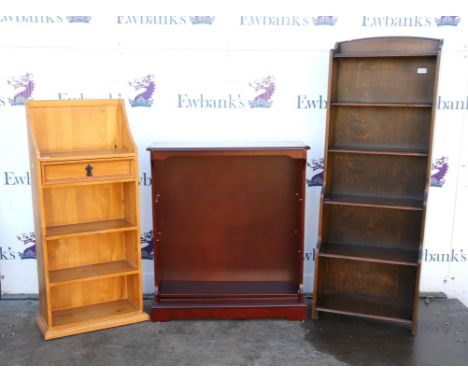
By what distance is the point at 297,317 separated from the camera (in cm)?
339

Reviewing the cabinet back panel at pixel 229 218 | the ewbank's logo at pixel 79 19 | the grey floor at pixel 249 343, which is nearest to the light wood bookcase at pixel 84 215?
the grey floor at pixel 249 343

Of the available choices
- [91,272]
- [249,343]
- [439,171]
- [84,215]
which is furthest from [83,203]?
Answer: [439,171]

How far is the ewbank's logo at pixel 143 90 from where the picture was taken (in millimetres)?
3521

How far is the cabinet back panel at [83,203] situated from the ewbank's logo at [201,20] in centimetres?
116

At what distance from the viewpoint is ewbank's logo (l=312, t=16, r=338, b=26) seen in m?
3.46

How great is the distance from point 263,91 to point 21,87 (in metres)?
1.58

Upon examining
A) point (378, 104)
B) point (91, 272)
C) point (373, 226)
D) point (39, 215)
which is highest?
point (378, 104)

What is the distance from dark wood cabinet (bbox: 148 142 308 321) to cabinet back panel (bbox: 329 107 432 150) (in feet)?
1.07

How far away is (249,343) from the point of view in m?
3.10

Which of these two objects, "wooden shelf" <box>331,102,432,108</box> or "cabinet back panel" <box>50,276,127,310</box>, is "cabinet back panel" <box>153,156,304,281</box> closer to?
"cabinet back panel" <box>50,276,127,310</box>

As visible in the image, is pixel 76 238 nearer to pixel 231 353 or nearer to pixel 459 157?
pixel 231 353

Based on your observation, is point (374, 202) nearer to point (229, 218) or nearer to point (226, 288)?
point (229, 218)

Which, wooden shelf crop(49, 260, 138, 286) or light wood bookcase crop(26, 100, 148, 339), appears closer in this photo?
light wood bookcase crop(26, 100, 148, 339)

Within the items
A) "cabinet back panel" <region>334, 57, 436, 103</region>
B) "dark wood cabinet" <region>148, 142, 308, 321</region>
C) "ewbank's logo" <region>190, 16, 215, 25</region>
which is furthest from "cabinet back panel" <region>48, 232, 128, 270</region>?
"cabinet back panel" <region>334, 57, 436, 103</region>
